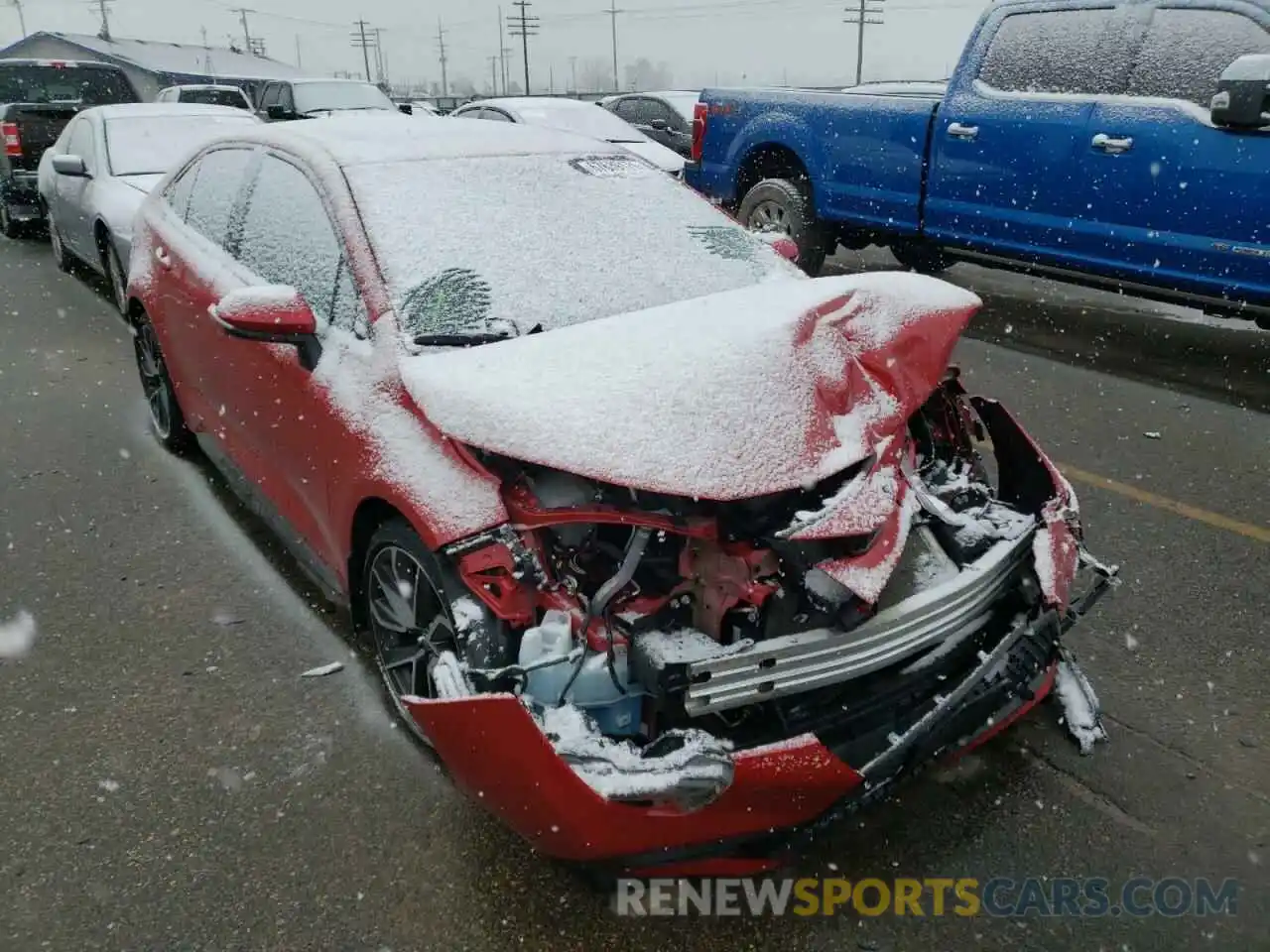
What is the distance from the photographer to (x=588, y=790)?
1.85 metres

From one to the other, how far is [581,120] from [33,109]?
→ 5.95 m

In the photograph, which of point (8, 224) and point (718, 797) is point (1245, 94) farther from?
point (8, 224)

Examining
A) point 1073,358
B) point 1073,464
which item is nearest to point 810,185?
point 1073,358

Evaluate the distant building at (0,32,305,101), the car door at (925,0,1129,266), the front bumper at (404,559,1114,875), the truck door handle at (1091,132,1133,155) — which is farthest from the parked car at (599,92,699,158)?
the distant building at (0,32,305,101)

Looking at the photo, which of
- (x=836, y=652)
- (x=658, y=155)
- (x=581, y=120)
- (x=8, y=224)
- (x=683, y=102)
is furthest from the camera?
(x=683, y=102)

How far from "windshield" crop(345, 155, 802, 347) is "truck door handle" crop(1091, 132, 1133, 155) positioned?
10.4 ft

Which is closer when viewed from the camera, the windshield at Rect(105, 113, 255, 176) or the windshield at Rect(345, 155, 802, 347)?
the windshield at Rect(345, 155, 802, 347)

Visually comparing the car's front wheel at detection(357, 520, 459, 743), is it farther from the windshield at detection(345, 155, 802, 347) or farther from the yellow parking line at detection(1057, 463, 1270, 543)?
the yellow parking line at detection(1057, 463, 1270, 543)

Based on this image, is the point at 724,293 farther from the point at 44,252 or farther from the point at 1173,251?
the point at 44,252

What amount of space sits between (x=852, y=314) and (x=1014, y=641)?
96 cm

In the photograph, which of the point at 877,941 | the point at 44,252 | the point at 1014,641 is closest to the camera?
the point at 877,941

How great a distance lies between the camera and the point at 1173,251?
551 cm

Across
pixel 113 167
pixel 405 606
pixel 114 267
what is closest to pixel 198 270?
pixel 405 606

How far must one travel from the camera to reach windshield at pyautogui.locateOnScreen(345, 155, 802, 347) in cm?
282
